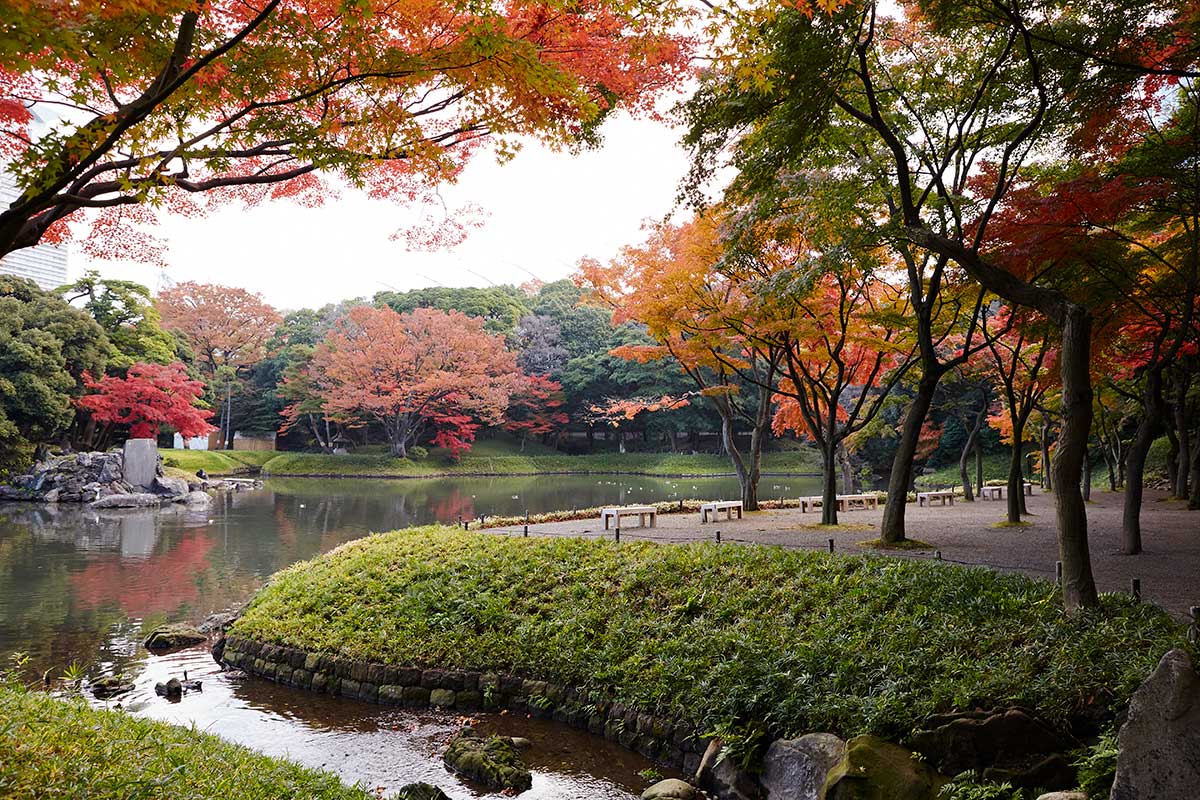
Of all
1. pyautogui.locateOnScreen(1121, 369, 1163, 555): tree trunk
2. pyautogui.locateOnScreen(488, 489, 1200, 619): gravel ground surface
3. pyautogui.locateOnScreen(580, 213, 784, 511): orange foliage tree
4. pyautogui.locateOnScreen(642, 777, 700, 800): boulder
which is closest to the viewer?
pyautogui.locateOnScreen(642, 777, 700, 800): boulder

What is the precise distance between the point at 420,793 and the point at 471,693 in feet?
7.92

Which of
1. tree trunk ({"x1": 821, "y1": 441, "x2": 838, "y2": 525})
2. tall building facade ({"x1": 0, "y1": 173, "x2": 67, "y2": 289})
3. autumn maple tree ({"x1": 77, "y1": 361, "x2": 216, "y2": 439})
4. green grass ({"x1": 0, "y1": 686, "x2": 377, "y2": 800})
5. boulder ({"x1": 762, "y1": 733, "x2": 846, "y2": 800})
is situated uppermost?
tall building facade ({"x1": 0, "y1": 173, "x2": 67, "y2": 289})

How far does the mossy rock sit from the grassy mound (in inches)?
12.0

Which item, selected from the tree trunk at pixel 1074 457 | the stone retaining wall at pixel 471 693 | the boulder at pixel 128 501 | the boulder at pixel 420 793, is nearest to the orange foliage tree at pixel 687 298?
A: the tree trunk at pixel 1074 457

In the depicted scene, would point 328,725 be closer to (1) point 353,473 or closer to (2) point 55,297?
(2) point 55,297

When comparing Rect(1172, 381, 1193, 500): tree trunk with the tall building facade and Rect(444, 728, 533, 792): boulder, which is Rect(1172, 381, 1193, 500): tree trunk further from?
the tall building facade

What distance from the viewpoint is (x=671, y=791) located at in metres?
5.65

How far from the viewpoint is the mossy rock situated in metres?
4.77

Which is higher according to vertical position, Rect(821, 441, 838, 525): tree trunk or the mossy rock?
Rect(821, 441, 838, 525): tree trunk

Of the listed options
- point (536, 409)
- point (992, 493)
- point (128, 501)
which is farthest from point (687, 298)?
point (536, 409)

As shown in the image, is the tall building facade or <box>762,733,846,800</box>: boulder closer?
<box>762,733,846,800</box>: boulder

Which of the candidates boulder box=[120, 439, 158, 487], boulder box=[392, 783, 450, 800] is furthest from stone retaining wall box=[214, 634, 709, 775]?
boulder box=[120, 439, 158, 487]

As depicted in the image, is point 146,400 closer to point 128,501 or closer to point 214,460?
point 128,501

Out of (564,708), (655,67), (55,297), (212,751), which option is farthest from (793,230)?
(55,297)
